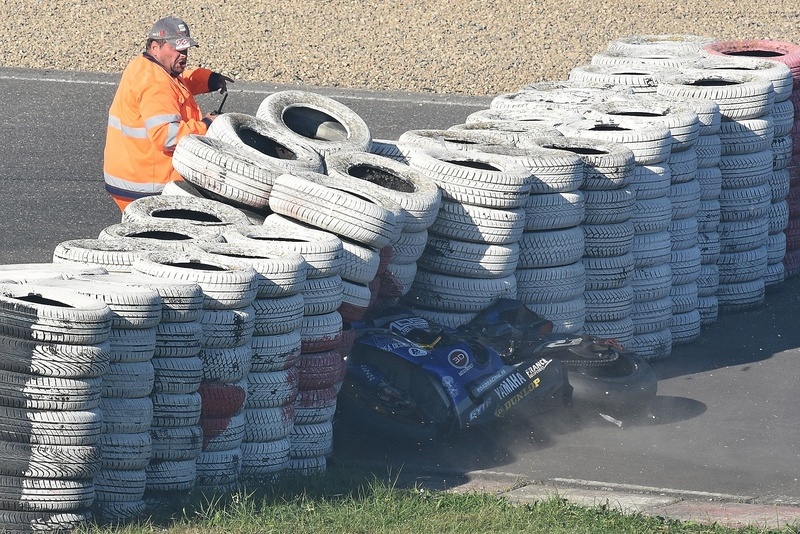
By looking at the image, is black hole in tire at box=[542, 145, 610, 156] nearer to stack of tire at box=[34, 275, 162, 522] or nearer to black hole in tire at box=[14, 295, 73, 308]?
stack of tire at box=[34, 275, 162, 522]

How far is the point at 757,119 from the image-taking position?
10.8 metres

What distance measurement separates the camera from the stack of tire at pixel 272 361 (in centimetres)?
692

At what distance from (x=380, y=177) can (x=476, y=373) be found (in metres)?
1.57

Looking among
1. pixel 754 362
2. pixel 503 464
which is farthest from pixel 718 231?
pixel 503 464

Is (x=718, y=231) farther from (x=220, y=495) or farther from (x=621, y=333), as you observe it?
(x=220, y=495)

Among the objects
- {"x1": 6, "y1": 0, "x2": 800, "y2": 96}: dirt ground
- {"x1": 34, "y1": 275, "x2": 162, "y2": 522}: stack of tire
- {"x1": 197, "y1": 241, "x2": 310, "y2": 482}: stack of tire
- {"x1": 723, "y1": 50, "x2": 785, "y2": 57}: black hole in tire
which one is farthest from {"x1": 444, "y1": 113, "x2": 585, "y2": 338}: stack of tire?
{"x1": 6, "y1": 0, "x2": 800, "y2": 96}: dirt ground

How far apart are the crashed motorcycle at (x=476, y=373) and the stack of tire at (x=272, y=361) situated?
95cm

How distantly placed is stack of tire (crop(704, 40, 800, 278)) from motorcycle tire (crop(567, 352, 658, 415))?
317 centimetres

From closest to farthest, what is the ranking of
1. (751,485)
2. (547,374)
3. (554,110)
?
(751,485)
(547,374)
(554,110)

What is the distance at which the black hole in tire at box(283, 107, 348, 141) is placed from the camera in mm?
9875

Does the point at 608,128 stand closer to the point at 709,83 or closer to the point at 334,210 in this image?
the point at 709,83

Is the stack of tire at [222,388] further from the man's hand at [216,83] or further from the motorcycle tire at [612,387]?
the man's hand at [216,83]

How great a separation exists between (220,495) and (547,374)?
8.25 ft

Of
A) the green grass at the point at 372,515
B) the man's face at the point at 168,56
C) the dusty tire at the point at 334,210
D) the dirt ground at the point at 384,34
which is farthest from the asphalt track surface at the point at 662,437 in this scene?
the dirt ground at the point at 384,34
